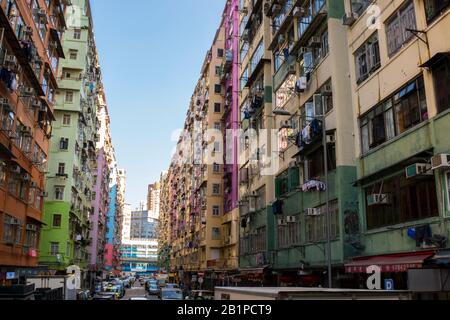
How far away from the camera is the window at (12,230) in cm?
2734

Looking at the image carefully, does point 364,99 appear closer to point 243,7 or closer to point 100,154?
point 243,7

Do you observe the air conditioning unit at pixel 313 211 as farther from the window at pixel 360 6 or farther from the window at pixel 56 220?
the window at pixel 56 220

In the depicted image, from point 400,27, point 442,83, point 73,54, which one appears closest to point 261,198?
point 400,27

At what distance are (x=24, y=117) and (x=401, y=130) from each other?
899 inches

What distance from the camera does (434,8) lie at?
16016 mm

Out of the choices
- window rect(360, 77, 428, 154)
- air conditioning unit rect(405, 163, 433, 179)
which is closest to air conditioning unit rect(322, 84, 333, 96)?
window rect(360, 77, 428, 154)

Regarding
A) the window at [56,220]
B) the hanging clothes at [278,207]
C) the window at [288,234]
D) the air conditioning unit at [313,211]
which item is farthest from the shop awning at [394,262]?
the window at [56,220]

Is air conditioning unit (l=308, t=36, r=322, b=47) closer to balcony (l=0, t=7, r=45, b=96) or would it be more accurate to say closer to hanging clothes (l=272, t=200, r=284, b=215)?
hanging clothes (l=272, t=200, r=284, b=215)

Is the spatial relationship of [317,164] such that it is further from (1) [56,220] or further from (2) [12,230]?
(1) [56,220]

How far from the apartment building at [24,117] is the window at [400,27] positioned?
57.6 ft

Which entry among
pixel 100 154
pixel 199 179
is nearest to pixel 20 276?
pixel 199 179

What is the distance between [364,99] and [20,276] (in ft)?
75.9

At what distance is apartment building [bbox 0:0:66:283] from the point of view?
84.5 ft

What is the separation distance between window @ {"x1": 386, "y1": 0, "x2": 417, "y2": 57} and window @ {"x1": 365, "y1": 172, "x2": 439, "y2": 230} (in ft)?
16.2
